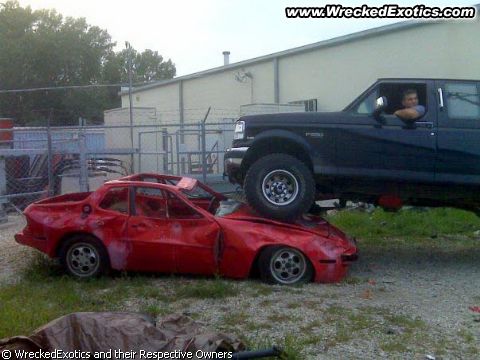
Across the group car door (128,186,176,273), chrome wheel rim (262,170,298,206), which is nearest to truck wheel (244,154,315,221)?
chrome wheel rim (262,170,298,206)

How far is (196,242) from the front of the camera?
8.70 metres

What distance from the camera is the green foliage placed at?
4050 cm

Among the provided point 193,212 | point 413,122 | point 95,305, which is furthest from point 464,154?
point 95,305

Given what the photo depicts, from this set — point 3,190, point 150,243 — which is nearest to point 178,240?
point 150,243

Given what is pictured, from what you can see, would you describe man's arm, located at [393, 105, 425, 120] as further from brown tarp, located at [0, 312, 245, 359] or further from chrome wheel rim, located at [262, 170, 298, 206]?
brown tarp, located at [0, 312, 245, 359]

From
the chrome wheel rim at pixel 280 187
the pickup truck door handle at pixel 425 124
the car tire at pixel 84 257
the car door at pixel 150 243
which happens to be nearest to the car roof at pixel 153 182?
the car door at pixel 150 243

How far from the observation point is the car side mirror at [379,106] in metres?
8.66

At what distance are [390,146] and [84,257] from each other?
402 cm

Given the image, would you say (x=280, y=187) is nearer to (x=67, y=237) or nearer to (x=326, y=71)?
(x=67, y=237)

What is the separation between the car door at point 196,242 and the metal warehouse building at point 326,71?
24.3 feet

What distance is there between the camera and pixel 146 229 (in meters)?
8.83

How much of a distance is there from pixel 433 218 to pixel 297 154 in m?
5.44

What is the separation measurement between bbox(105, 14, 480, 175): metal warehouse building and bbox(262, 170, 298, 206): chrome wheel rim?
7.29 meters

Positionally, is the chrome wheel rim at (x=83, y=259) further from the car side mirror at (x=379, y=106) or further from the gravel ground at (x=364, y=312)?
the car side mirror at (x=379, y=106)
